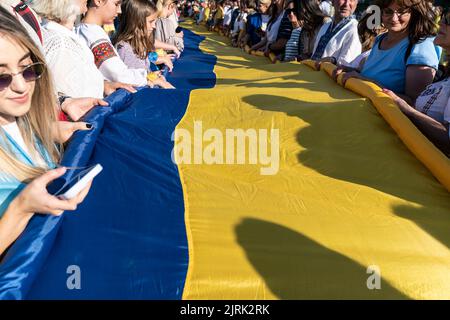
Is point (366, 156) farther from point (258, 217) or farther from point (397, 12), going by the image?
point (397, 12)

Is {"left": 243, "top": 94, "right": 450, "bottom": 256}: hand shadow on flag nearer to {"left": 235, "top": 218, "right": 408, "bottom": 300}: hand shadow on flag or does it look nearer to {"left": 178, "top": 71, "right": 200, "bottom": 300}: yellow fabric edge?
{"left": 235, "top": 218, "right": 408, "bottom": 300}: hand shadow on flag

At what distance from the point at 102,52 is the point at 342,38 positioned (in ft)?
4.99

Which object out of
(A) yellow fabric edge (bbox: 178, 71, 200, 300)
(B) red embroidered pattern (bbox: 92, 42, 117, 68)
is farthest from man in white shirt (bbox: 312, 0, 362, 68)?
(A) yellow fabric edge (bbox: 178, 71, 200, 300)

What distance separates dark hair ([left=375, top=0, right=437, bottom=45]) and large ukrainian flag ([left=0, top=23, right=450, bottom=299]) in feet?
1.17

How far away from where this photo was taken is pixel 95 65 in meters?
1.67

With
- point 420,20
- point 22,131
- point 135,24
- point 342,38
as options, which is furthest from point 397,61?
point 22,131

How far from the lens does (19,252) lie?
794 mm

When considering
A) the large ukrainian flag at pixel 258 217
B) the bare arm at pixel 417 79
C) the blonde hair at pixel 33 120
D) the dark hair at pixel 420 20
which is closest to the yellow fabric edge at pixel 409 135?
the large ukrainian flag at pixel 258 217

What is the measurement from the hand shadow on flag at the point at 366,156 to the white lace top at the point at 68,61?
2.16 ft

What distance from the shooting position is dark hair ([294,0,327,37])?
312 centimetres

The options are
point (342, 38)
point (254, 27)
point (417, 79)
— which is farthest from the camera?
point (254, 27)

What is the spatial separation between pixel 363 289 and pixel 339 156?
565 mm

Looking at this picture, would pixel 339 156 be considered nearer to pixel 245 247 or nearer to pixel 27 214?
pixel 245 247
